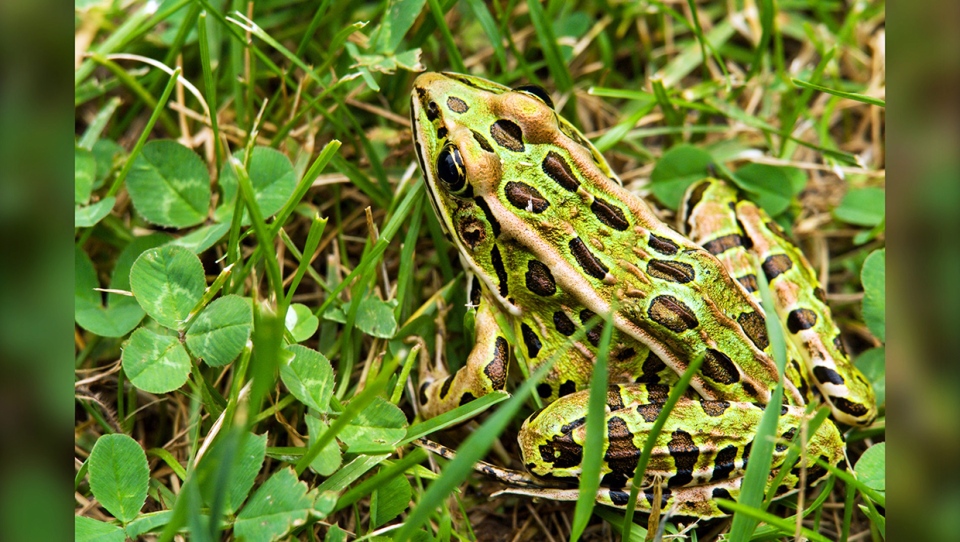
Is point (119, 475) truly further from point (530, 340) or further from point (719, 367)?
point (719, 367)

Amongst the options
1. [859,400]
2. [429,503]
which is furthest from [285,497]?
[859,400]

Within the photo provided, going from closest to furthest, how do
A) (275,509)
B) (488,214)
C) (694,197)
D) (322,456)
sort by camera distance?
(275,509) → (322,456) → (488,214) → (694,197)

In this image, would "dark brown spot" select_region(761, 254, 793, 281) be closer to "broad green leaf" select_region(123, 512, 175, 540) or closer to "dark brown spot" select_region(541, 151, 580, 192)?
"dark brown spot" select_region(541, 151, 580, 192)

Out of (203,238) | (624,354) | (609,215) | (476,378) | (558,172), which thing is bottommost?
(476,378)

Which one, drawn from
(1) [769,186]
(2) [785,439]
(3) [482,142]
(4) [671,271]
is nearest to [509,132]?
(3) [482,142]

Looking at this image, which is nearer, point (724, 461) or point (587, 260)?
point (724, 461)
